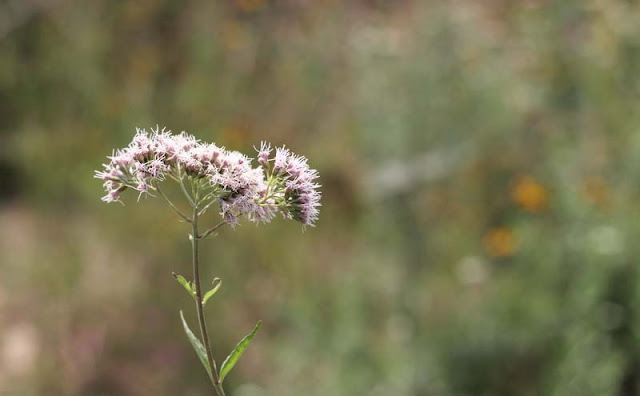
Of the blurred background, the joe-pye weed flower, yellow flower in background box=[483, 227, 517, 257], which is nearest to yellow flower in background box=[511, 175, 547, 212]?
the blurred background

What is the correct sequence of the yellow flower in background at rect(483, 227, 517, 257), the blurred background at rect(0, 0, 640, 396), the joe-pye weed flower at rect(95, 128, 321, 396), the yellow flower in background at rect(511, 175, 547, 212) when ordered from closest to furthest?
the joe-pye weed flower at rect(95, 128, 321, 396) < the blurred background at rect(0, 0, 640, 396) < the yellow flower in background at rect(483, 227, 517, 257) < the yellow flower in background at rect(511, 175, 547, 212)

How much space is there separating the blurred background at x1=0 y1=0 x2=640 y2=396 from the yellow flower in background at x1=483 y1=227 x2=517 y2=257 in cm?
1

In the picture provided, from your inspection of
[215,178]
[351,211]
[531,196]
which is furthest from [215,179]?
[351,211]

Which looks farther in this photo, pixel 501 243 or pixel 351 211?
pixel 351 211

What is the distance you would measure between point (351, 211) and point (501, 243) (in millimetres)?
1333

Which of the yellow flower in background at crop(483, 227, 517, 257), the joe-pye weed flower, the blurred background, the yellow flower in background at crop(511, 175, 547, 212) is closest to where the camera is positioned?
the joe-pye weed flower

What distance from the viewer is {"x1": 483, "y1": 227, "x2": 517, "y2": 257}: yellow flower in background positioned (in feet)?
12.8

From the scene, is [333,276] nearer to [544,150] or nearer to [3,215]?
[544,150]

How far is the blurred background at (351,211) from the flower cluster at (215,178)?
2.34 meters

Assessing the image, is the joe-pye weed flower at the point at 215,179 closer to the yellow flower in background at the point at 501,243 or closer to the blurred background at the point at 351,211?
the blurred background at the point at 351,211

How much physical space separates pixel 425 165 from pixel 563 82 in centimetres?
109

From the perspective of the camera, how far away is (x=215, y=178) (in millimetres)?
1072

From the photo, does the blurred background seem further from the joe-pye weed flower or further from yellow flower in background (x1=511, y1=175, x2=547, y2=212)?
the joe-pye weed flower

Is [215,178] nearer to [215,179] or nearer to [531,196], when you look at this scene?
[215,179]
